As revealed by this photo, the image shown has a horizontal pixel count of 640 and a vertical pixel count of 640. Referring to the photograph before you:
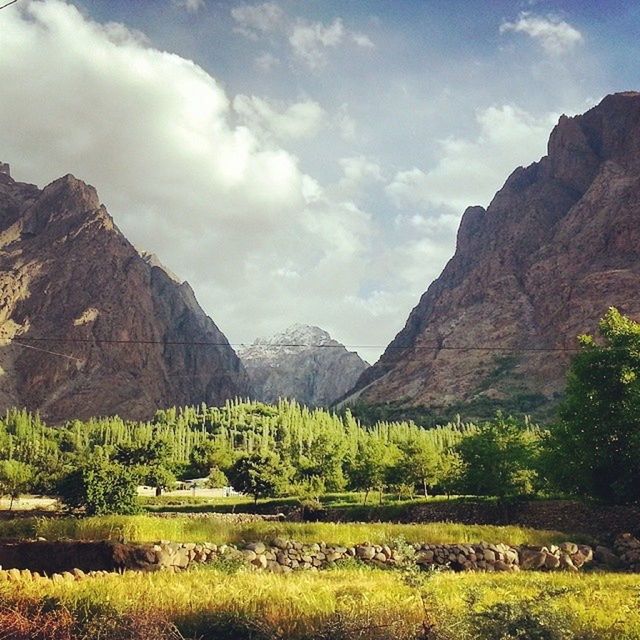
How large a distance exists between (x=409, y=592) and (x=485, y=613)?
3.28m

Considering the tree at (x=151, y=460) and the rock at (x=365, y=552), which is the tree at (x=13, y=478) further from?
the rock at (x=365, y=552)

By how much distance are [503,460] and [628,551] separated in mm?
14948

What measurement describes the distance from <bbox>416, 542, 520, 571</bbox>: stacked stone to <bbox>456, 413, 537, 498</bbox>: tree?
15.5 meters

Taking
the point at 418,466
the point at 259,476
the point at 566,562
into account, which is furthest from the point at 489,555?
the point at 259,476

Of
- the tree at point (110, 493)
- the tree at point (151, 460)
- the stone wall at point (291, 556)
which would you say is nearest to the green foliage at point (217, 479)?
the tree at point (151, 460)

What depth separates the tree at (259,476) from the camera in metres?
57.2

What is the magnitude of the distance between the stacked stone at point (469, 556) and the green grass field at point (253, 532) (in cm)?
63

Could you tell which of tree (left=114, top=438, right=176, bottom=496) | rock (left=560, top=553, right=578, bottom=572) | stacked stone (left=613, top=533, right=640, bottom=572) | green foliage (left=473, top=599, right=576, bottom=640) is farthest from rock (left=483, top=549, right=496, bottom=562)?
tree (left=114, top=438, right=176, bottom=496)

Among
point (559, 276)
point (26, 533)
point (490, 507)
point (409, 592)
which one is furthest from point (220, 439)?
point (559, 276)

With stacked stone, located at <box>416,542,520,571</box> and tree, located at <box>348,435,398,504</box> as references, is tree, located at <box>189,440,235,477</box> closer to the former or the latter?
tree, located at <box>348,435,398,504</box>

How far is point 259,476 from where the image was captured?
57062 millimetres

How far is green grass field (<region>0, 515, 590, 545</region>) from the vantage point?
17.6 meters

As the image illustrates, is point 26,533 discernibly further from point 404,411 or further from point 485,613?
point 404,411

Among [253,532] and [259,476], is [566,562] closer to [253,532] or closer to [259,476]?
[253,532]
